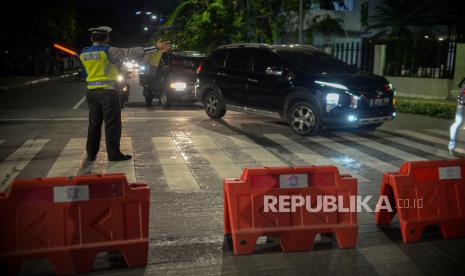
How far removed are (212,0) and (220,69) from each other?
500 inches

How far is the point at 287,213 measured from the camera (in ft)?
16.1

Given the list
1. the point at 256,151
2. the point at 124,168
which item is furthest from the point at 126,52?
the point at 256,151

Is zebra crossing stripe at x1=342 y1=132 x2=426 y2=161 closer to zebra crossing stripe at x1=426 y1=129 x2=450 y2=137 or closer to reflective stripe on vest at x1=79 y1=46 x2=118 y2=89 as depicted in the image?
zebra crossing stripe at x1=426 y1=129 x2=450 y2=137

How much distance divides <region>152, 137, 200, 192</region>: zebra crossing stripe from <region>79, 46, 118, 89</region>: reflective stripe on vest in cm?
152

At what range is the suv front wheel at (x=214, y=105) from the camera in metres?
13.6

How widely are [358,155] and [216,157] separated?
96.2 inches

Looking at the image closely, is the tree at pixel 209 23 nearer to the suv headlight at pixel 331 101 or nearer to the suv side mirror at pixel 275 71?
the suv side mirror at pixel 275 71

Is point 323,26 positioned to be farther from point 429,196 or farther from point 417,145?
point 429,196

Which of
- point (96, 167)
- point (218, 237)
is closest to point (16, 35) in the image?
point (96, 167)

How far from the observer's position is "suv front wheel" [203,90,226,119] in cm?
1364

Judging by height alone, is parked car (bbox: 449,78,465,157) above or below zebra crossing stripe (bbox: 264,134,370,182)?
above

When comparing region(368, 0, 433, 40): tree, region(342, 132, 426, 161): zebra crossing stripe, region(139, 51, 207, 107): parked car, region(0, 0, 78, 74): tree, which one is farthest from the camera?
region(0, 0, 78, 74): tree

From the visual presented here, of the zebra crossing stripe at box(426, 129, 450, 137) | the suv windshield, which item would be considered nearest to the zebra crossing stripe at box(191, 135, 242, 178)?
the suv windshield

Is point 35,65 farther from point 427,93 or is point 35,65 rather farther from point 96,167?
point 96,167
